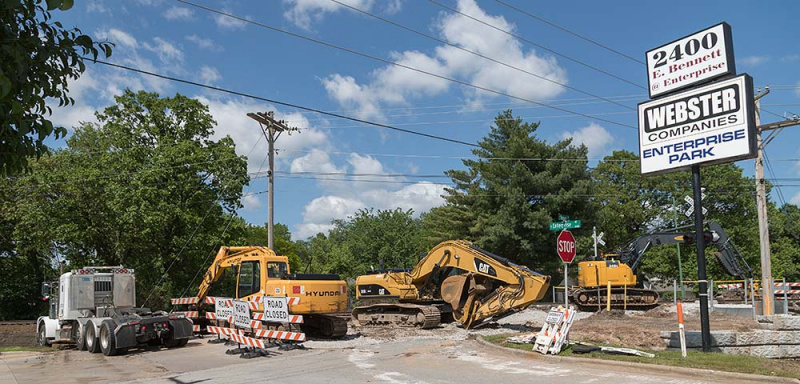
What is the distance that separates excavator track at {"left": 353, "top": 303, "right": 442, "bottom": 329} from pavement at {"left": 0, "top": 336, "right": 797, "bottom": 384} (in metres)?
3.59

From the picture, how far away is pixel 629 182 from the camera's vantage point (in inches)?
2245

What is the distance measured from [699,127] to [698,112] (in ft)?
1.07

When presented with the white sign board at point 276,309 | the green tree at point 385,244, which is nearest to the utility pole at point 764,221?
the white sign board at point 276,309

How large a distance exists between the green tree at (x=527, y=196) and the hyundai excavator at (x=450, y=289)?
17789mm

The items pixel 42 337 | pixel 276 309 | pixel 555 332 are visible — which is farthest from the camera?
pixel 42 337

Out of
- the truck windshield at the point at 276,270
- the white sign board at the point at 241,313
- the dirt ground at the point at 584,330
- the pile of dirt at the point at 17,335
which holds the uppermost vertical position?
the truck windshield at the point at 276,270

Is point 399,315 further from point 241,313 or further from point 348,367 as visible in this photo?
point 348,367

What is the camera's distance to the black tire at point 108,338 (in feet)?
51.7

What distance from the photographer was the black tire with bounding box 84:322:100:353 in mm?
16531

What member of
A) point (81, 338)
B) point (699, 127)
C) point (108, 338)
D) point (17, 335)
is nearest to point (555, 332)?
point (699, 127)

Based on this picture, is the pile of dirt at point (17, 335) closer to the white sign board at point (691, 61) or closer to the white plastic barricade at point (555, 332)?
the white plastic barricade at point (555, 332)

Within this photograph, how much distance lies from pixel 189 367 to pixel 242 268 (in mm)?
5543

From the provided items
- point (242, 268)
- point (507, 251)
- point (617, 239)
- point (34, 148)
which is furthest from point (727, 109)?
point (617, 239)

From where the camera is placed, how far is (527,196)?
3988 centimetres
